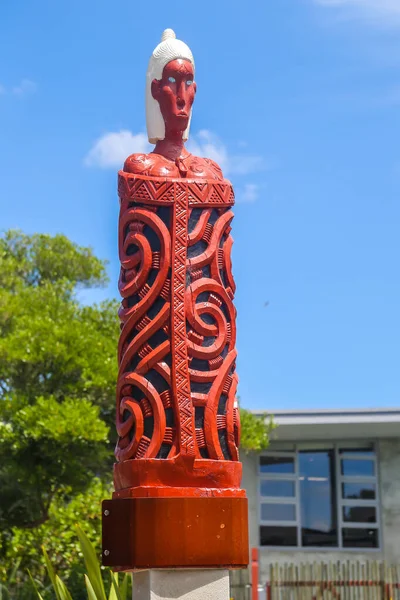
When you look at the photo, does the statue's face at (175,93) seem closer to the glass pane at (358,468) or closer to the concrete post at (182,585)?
the concrete post at (182,585)

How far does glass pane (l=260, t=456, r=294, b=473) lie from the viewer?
16.5 metres

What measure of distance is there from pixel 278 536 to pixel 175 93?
10515mm

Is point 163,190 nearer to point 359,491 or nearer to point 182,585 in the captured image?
point 182,585

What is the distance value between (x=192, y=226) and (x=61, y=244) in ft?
34.8

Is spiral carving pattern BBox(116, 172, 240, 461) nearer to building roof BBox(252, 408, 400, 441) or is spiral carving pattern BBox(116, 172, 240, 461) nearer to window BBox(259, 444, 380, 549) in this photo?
building roof BBox(252, 408, 400, 441)

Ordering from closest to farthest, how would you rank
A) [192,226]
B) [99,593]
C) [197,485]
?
[197,485] → [192,226] → [99,593]

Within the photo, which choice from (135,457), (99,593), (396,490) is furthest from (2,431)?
(396,490)

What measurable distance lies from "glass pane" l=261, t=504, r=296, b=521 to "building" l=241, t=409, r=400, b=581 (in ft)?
0.05

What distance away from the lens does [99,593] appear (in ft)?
26.5

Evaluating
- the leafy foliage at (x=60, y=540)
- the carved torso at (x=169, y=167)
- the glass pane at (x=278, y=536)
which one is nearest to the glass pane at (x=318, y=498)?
the glass pane at (x=278, y=536)

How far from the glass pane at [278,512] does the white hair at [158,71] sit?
33.4 ft

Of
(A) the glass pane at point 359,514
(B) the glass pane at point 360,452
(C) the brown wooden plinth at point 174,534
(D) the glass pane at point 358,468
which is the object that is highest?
(B) the glass pane at point 360,452

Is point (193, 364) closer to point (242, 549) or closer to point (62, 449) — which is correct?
point (242, 549)

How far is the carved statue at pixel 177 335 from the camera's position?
6422mm
